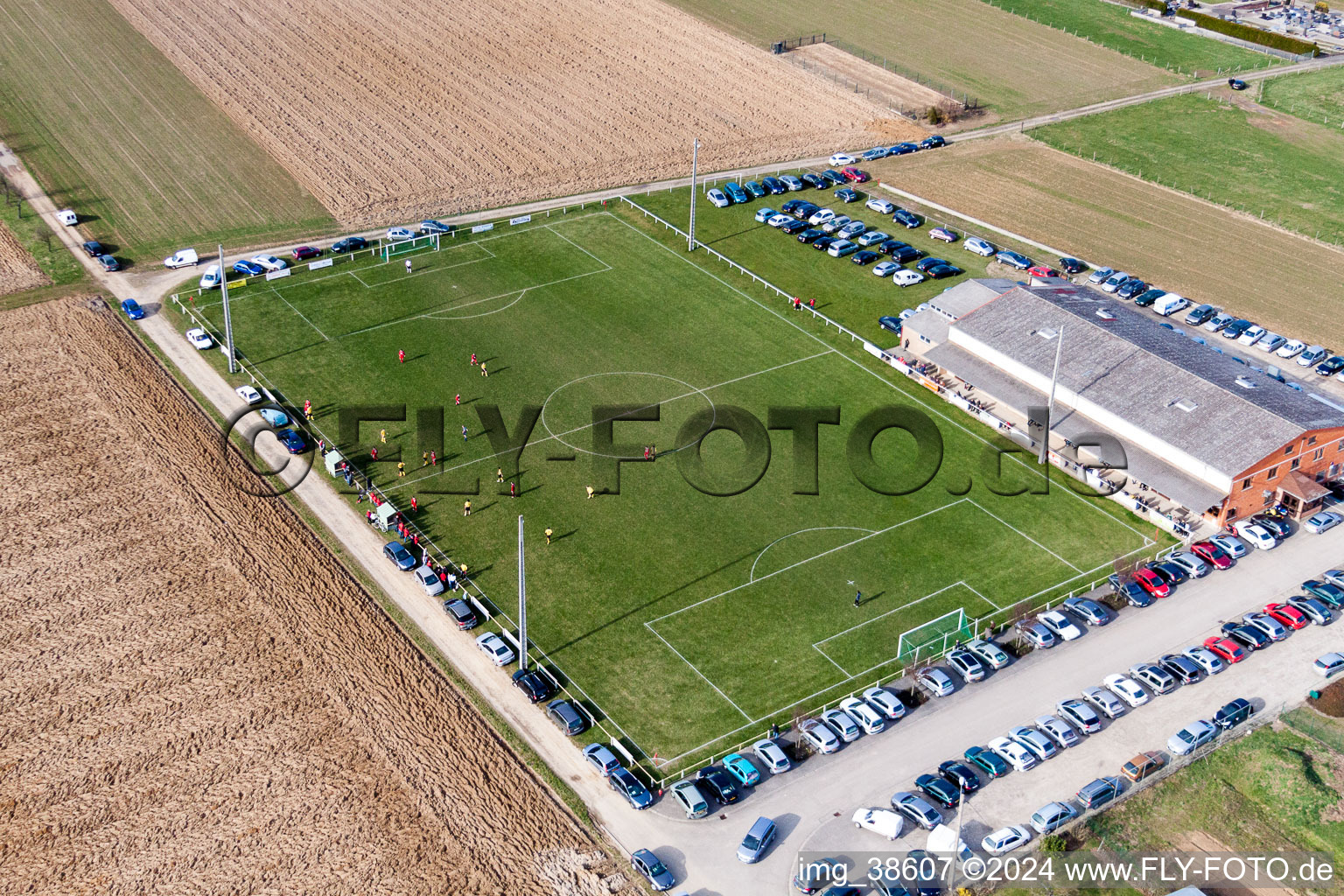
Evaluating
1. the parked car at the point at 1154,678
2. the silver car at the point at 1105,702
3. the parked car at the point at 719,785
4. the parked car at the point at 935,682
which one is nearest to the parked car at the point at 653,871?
the parked car at the point at 719,785

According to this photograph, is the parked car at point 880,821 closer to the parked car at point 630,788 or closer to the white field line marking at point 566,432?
the parked car at point 630,788

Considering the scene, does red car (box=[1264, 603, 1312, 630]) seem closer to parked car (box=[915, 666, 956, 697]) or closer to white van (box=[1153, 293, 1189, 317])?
parked car (box=[915, 666, 956, 697])

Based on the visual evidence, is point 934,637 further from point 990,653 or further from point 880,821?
point 880,821

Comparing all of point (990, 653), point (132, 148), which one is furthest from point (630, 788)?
point (132, 148)

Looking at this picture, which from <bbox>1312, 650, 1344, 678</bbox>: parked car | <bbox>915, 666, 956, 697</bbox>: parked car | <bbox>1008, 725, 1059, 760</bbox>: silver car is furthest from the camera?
<bbox>1312, 650, 1344, 678</bbox>: parked car

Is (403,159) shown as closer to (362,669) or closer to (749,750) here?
(362,669)

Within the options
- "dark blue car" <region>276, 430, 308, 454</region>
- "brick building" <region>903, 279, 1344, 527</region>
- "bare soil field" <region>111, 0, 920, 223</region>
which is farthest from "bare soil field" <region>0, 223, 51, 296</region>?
"brick building" <region>903, 279, 1344, 527</region>

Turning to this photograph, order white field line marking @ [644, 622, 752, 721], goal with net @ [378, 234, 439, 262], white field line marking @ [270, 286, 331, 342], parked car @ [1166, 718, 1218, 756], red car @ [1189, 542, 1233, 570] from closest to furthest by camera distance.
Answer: parked car @ [1166, 718, 1218, 756], white field line marking @ [644, 622, 752, 721], red car @ [1189, 542, 1233, 570], white field line marking @ [270, 286, 331, 342], goal with net @ [378, 234, 439, 262]
